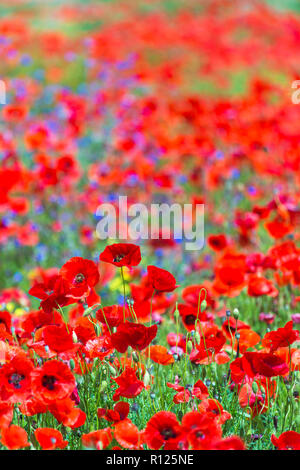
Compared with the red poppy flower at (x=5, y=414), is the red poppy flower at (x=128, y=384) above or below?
above

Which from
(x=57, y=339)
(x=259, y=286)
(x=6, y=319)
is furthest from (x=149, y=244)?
(x=57, y=339)

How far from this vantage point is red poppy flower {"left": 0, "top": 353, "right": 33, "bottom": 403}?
152cm

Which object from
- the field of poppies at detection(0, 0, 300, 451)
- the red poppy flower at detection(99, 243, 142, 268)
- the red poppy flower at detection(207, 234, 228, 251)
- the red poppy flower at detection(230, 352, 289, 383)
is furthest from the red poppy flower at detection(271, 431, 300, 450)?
the red poppy flower at detection(207, 234, 228, 251)

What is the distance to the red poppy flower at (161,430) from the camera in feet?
4.83

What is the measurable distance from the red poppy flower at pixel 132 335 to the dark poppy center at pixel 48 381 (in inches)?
7.7

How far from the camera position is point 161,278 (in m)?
1.72

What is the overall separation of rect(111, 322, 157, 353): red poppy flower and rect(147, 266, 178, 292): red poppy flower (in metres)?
0.14

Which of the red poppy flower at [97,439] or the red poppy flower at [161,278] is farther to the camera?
the red poppy flower at [161,278]

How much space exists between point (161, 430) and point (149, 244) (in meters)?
2.63

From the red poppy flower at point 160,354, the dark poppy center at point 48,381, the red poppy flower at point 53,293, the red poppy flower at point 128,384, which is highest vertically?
the red poppy flower at point 53,293

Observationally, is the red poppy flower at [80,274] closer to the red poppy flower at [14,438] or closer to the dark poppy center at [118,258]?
the dark poppy center at [118,258]

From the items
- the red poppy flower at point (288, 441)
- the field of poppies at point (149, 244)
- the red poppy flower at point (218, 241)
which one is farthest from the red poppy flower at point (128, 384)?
the red poppy flower at point (218, 241)

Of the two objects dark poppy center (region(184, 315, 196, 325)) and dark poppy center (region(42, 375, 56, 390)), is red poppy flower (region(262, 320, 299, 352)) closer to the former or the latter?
dark poppy center (region(184, 315, 196, 325))
